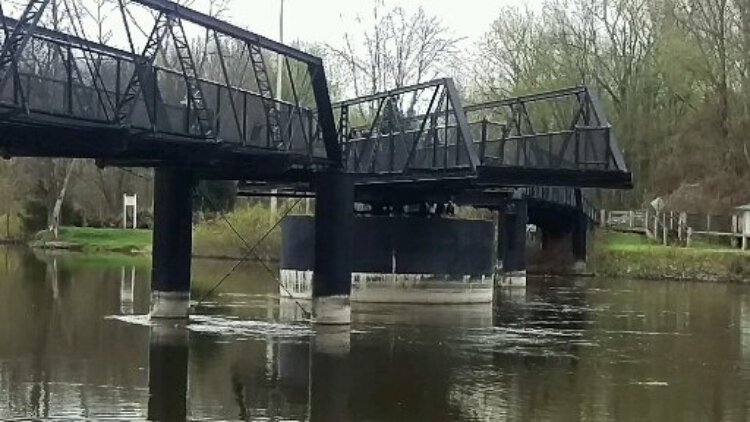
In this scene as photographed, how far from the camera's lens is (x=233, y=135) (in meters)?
31.2

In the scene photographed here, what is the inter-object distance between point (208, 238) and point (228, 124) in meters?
51.2

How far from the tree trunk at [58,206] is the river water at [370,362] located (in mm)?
39805

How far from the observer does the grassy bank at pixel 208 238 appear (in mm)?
76938

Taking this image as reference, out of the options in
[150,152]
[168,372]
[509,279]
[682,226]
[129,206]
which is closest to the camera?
[168,372]

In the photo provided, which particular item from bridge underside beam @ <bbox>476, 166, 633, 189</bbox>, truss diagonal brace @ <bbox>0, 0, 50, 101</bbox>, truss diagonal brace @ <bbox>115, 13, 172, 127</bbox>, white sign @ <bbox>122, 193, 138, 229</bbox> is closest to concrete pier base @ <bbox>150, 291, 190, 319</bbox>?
truss diagonal brace @ <bbox>115, 13, 172, 127</bbox>

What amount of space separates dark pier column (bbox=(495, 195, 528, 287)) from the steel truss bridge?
403 inches

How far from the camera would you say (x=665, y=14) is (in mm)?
81188

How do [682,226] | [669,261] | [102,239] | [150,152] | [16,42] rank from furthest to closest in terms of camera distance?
[102,239], [682,226], [669,261], [150,152], [16,42]

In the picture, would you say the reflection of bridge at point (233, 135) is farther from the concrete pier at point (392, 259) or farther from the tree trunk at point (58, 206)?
the tree trunk at point (58, 206)

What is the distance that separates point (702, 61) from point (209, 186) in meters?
32.3

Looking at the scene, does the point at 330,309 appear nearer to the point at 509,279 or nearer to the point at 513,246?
the point at 513,246

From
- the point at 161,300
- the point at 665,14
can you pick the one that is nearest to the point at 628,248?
the point at 665,14

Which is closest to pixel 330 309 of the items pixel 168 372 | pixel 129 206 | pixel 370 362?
pixel 370 362

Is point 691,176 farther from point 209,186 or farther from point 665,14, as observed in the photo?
Result: point 209,186
